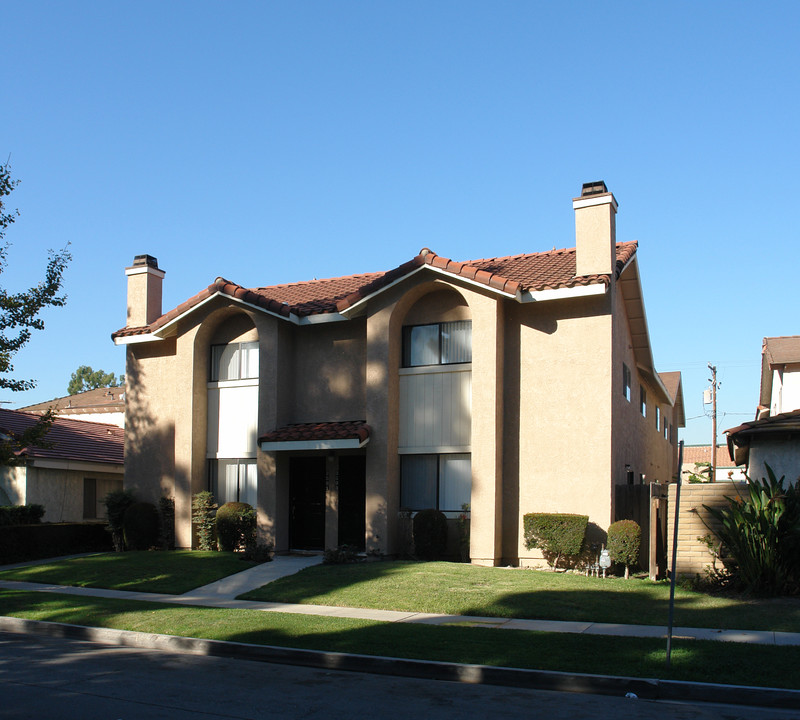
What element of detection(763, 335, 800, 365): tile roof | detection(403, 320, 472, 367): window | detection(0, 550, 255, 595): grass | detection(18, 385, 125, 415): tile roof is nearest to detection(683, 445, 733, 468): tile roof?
detection(763, 335, 800, 365): tile roof

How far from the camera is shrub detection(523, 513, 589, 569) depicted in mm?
17359

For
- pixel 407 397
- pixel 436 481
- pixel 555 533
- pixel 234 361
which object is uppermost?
pixel 234 361

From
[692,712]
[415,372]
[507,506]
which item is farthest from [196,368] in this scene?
[692,712]

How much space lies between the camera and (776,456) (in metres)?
15.5

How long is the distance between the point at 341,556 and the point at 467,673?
9.53 meters

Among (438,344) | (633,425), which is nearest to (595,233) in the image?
(438,344)

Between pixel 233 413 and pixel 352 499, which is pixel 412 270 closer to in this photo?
pixel 352 499

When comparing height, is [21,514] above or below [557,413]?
below

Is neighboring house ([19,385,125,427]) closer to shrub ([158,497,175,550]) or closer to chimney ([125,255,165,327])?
chimney ([125,255,165,327])

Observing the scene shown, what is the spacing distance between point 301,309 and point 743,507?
37.8 ft

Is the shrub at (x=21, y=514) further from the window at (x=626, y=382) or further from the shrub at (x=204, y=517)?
the window at (x=626, y=382)

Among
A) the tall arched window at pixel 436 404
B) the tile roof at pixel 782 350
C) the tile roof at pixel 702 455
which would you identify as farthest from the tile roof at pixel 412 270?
the tile roof at pixel 702 455

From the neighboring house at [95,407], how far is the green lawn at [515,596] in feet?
73.2

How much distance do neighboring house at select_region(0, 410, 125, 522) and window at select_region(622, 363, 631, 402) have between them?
16.4m
